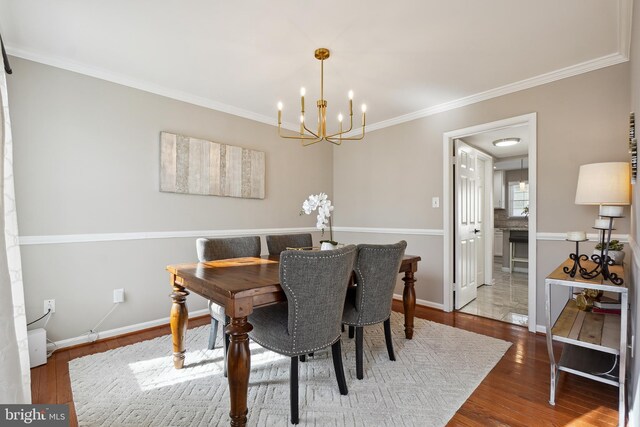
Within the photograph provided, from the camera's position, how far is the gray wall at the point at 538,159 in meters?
2.42

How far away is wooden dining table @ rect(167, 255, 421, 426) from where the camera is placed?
145 cm

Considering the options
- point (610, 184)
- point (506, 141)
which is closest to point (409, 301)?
point (610, 184)

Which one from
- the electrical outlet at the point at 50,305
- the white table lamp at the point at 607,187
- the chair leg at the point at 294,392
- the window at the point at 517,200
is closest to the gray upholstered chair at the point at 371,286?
the chair leg at the point at 294,392

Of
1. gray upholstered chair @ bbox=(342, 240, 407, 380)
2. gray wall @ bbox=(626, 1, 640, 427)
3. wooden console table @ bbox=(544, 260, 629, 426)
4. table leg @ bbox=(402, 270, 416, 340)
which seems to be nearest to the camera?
gray wall @ bbox=(626, 1, 640, 427)

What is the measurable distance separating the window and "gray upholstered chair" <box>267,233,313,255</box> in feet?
18.4

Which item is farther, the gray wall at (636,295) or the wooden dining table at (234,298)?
the wooden dining table at (234,298)

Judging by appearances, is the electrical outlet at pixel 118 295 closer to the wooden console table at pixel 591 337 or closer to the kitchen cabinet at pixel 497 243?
the wooden console table at pixel 591 337

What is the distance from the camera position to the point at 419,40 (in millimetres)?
2145

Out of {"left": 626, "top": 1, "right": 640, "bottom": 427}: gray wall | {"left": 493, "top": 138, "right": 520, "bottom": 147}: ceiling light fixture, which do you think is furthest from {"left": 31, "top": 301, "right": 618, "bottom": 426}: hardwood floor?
{"left": 493, "top": 138, "right": 520, "bottom": 147}: ceiling light fixture

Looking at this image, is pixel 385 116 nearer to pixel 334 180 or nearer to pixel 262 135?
pixel 334 180

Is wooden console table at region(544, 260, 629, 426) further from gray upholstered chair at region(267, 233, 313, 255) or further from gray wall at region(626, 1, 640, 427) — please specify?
gray upholstered chair at region(267, 233, 313, 255)

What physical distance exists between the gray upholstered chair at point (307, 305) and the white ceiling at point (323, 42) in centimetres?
152

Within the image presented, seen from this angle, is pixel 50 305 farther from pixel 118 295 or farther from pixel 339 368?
pixel 339 368

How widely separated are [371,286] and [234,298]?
930mm
